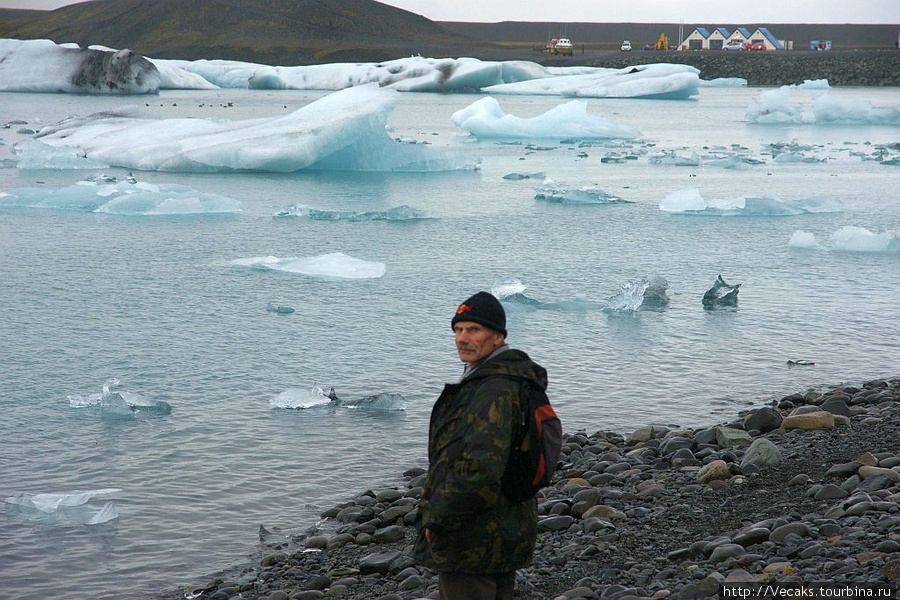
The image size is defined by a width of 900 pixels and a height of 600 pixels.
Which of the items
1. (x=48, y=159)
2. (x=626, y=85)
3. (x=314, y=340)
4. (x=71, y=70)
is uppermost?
(x=71, y=70)

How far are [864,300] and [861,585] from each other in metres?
6.60

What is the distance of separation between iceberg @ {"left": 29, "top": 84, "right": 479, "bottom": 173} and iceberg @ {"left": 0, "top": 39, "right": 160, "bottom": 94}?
21292 mm

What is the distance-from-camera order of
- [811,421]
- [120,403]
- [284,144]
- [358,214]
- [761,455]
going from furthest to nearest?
[284,144]
[358,214]
[120,403]
[811,421]
[761,455]

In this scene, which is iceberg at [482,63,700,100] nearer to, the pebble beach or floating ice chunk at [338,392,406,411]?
floating ice chunk at [338,392,406,411]

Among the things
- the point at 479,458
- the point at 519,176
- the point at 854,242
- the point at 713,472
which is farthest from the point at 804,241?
the point at 479,458

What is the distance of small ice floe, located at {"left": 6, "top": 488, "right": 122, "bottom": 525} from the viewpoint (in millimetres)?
4594

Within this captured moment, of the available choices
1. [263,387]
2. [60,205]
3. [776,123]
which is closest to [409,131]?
[776,123]

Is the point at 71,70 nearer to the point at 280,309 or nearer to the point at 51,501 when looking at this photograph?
the point at 280,309

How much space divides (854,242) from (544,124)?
1495cm

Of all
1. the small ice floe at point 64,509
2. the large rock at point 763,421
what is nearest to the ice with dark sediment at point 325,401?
the small ice floe at point 64,509

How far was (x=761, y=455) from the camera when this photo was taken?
4.84m

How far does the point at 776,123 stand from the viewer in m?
32.5

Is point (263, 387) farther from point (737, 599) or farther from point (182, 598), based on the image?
point (737, 599)

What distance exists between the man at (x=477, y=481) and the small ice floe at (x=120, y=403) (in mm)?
3744
